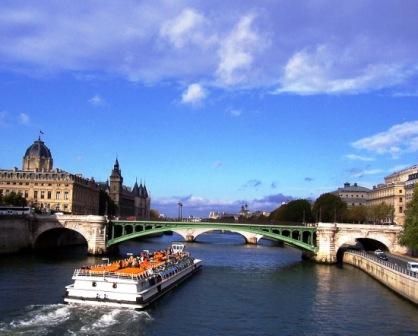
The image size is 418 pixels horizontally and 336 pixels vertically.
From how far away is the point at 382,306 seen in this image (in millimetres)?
48750

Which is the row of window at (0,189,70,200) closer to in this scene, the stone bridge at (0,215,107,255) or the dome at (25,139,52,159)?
the dome at (25,139,52,159)

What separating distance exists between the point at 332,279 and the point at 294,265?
1626cm

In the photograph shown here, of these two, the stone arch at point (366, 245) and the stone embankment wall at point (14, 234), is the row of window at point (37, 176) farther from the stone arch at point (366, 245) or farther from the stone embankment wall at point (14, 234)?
the stone arch at point (366, 245)

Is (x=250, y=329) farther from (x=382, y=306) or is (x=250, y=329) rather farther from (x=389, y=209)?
(x=389, y=209)

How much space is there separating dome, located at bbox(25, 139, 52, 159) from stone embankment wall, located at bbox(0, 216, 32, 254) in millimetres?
76359

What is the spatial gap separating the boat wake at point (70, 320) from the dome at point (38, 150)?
5040 inches

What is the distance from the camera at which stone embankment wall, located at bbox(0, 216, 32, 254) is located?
3351 inches

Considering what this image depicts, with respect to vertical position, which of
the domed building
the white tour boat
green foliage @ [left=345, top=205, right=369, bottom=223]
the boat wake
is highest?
the domed building

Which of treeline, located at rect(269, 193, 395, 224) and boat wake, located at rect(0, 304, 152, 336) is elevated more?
treeline, located at rect(269, 193, 395, 224)

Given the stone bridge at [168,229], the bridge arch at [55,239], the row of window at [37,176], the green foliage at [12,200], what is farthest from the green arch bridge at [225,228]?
the row of window at [37,176]

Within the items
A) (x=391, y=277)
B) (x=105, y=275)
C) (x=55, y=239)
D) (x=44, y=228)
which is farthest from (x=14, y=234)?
(x=391, y=277)

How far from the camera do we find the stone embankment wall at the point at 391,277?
48.6 meters

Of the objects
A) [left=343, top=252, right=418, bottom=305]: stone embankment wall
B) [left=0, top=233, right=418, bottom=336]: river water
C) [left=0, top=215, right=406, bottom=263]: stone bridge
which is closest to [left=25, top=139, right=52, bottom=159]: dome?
[left=0, top=215, right=406, bottom=263]: stone bridge

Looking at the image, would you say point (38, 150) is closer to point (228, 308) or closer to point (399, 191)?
point (399, 191)
